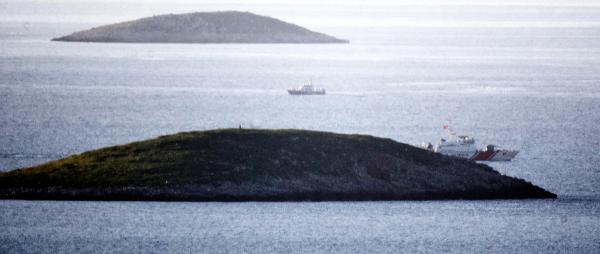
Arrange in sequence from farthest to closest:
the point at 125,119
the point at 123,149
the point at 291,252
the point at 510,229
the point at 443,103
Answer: the point at 443,103 < the point at 125,119 < the point at 123,149 < the point at 510,229 < the point at 291,252

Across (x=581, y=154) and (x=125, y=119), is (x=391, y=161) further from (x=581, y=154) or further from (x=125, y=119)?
(x=125, y=119)

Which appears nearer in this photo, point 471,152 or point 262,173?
point 262,173

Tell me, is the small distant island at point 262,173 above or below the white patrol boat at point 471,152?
above

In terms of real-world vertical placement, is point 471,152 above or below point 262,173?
below

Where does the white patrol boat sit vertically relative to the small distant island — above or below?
below

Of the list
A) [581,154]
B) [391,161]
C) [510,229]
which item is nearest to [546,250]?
[510,229]

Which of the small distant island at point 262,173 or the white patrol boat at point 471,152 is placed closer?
the small distant island at point 262,173

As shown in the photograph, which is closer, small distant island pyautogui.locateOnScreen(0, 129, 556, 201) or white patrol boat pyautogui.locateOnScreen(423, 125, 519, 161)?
small distant island pyautogui.locateOnScreen(0, 129, 556, 201)

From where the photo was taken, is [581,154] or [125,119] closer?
[581,154]
